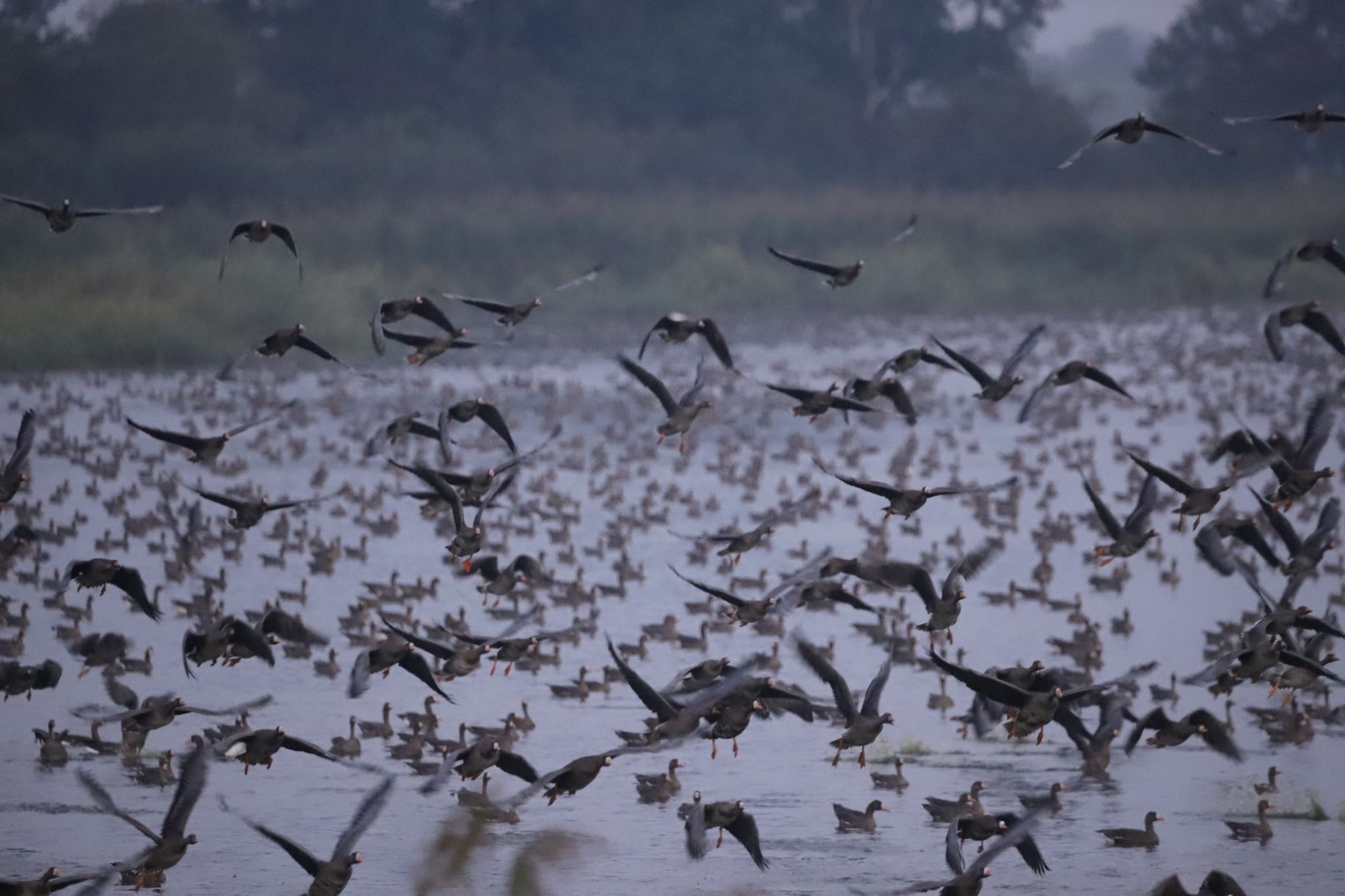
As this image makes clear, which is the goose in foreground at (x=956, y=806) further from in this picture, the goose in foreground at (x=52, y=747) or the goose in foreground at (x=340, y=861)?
the goose in foreground at (x=52, y=747)

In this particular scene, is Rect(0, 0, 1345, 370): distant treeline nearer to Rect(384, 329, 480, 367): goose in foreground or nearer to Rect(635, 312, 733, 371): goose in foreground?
Rect(384, 329, 480, 367): goose in foreground

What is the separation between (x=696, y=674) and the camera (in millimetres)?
13391

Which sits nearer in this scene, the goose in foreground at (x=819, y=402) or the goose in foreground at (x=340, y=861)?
the goose in foreground at (x=340, y=861)

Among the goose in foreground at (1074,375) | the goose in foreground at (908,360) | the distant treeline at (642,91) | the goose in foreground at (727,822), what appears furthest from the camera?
the distant treeline at (642,91)

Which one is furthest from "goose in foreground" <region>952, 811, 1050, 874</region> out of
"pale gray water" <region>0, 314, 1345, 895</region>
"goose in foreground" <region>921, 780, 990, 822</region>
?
"goose in foreground" <region>921, 780, 990, 822</region>

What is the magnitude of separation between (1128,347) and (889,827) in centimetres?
3008

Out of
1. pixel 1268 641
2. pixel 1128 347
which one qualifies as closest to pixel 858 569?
pixel 1268 641

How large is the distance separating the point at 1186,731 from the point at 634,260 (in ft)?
130

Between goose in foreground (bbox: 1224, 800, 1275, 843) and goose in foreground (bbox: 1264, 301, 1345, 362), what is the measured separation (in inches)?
126

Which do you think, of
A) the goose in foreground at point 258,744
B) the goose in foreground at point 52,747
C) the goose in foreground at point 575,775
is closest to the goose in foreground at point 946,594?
the goose in foreground at point 575,775

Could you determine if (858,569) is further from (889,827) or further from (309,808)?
(309,808)

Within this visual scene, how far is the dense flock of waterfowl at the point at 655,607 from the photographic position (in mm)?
13250

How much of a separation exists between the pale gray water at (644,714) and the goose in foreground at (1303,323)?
336 cm

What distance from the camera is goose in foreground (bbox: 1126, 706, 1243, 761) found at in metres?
13.4
